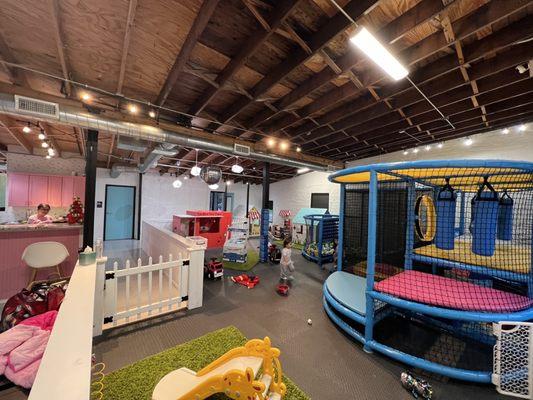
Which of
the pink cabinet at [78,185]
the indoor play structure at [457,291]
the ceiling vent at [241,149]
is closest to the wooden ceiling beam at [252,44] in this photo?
the ceiling vent at [241,149]

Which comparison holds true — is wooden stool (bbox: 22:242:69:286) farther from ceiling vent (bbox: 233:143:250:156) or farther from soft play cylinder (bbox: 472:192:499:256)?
soft play cylinder (bbox: 472:192:499:256)

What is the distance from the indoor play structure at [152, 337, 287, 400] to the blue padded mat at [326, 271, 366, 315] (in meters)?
1.62

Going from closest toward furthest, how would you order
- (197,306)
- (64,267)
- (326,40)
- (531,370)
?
(531,370), (326,40), (197,306), (64,267)

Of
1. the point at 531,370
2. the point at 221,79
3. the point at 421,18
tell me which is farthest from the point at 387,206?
the point at 221,79

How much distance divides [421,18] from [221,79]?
2.41m

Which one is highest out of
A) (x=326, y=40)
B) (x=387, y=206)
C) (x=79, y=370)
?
(x=326, y=40)

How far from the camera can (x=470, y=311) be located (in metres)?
2.29

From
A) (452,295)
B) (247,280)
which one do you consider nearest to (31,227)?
(247,280)

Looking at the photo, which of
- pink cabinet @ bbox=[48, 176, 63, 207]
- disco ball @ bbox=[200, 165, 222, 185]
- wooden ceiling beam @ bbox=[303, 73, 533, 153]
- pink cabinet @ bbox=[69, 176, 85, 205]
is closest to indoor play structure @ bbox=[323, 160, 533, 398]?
wooden ceiling beam @ bbox=[303, 73, 533, 153]

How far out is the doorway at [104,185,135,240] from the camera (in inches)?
375

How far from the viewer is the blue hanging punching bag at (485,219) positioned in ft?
8.01

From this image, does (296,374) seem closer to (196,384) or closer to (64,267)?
(196,384)

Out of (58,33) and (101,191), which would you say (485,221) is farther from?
(101,191)

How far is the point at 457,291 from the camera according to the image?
266 cm
